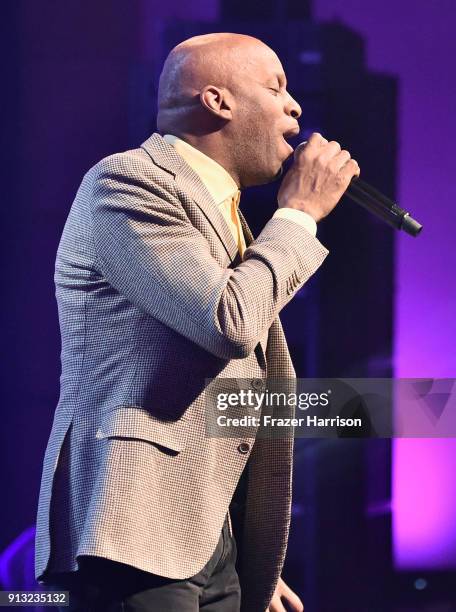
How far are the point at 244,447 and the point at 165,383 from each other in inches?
6.6

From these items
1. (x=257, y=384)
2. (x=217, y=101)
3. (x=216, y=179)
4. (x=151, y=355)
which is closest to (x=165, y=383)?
(x=151, y=355)

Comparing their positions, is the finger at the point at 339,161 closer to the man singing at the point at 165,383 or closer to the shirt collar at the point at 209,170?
the man singing at the point at 165,383

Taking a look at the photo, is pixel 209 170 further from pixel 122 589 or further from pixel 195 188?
pixel 122 589

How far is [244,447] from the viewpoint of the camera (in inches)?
51.0

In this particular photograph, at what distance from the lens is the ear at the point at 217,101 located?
1446mm

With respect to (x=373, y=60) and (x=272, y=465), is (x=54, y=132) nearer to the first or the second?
(x=373, y=60)

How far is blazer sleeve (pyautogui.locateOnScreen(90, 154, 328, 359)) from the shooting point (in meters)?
1.17

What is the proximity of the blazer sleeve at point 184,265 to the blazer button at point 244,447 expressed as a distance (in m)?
0.17

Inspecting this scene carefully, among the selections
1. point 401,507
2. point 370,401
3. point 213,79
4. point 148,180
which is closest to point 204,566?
point 148,180

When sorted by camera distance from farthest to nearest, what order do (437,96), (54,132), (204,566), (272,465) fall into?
(437,96)
(54,132)
(272,465)
(204,566)

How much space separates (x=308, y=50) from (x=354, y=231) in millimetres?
468

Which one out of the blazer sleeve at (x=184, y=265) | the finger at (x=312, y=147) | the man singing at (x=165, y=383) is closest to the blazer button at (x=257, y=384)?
the man singing at (x=165, y=383)

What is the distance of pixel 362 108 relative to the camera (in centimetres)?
229

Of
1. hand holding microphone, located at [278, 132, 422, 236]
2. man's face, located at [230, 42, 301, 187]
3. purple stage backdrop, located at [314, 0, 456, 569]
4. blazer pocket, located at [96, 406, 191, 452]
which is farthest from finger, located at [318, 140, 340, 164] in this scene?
purple stage backdrop, located at [314, 0, 456, 569]
